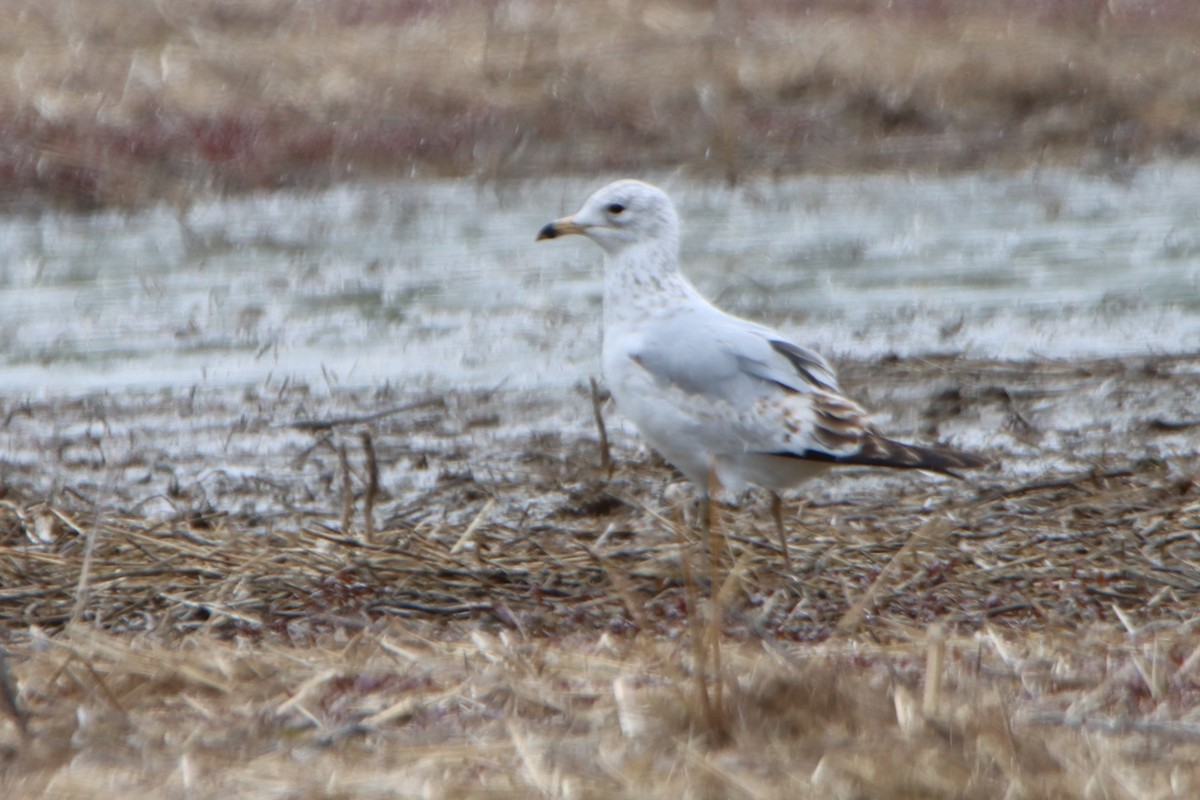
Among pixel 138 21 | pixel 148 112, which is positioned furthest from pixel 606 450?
pixel 138 21

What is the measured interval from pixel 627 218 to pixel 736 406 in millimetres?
854

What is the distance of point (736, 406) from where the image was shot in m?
5.79

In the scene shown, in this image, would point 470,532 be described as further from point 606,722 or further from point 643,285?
point 606,722

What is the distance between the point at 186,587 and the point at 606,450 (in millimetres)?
1707

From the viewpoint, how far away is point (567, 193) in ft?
43.3

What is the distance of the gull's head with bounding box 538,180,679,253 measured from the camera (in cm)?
633

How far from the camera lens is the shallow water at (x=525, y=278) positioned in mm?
8609

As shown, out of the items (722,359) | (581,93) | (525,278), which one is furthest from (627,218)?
(581,93)

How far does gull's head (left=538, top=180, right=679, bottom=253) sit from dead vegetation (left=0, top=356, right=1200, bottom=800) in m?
0.77

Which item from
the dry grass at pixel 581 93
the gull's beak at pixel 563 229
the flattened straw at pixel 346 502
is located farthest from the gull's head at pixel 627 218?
the dry grass at pixel 581 93

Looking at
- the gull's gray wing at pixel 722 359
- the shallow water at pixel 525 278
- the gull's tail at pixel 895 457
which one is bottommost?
the shallow water at pixel 525 278

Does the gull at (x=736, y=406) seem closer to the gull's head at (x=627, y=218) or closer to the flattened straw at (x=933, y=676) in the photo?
the gull's head at (x=627, y=218)

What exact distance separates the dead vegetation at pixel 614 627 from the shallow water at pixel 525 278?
82cm

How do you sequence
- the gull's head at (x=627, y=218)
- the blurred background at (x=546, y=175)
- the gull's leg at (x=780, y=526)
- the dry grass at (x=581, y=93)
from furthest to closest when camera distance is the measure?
1. the dry grass at (x=581, y=93)
2. the blurred background at (x=546, y=175)
3. the gull's head at (x=627, y=218)
4. the gull's leg at (x=780, y=526)
